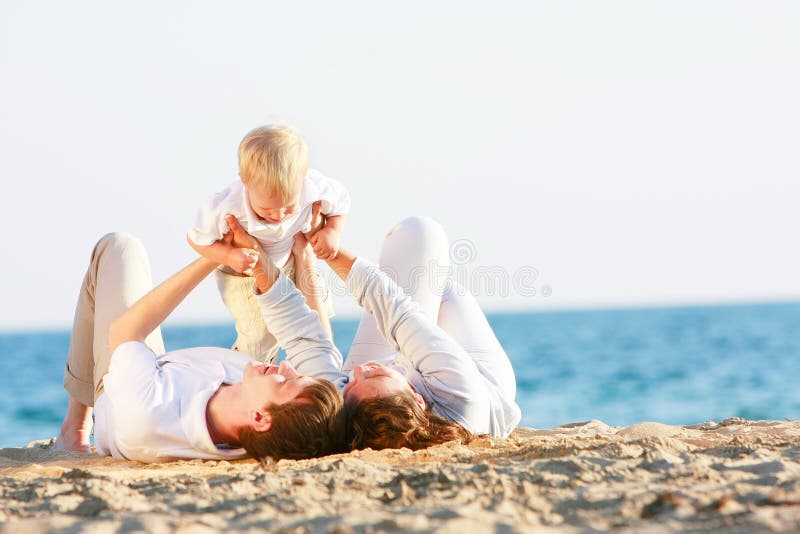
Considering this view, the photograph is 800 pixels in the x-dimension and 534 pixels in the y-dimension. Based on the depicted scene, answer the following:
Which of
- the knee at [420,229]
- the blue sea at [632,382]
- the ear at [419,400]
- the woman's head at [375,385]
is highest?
the knee at [420,229]

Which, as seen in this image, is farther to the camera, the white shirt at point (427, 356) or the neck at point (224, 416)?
the white shirt at point (427, 356)

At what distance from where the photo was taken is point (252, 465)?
3344 mm

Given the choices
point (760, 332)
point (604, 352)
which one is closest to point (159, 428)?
point (604, 352)

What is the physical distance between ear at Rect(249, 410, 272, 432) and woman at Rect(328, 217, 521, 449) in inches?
13.0

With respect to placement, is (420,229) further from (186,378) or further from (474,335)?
(186,378)

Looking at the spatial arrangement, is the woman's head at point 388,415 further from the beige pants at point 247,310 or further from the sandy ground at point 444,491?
the beige pants at point 247,310

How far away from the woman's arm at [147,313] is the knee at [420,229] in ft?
3.40

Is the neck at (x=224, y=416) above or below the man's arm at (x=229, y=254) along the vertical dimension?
below

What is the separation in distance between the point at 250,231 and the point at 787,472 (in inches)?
99.4

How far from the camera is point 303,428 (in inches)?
135

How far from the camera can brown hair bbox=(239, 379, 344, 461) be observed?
3381 mm

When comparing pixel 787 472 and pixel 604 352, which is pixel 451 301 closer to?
pixel 787 472

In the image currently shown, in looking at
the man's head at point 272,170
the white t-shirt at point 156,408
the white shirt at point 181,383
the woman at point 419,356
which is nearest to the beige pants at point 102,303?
the white shirt at point 181,383

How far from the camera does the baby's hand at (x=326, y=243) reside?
175 inches
